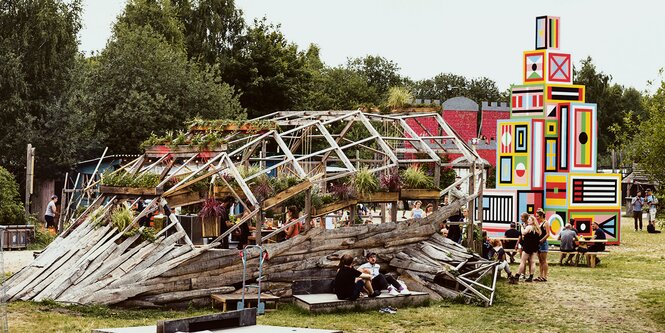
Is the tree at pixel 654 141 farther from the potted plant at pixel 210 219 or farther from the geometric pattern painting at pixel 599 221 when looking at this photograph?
the geometric pattern painting at pixel 599 221

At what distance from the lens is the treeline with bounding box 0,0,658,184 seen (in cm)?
3803

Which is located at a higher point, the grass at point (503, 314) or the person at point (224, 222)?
the person at point (224, 222)

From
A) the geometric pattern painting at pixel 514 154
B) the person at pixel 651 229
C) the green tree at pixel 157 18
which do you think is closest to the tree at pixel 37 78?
the green tree at pixel 157 18

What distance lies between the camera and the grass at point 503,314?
53.9ft

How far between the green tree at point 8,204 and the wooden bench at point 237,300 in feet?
45.0

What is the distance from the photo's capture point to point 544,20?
3562 cm

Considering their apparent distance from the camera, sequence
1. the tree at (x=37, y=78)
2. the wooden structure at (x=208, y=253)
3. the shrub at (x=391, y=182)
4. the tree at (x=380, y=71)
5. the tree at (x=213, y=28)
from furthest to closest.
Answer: the tree at (x=380, y=71), the tree at (x=213, y=28), the tree at (x=37, y=78), the shrub at (x=391, y=182), the wooden structure at (x=208, y=253)

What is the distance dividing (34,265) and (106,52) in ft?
84.5

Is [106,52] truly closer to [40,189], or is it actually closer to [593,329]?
[40,189]

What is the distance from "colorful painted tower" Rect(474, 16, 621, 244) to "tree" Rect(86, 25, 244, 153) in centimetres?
1387

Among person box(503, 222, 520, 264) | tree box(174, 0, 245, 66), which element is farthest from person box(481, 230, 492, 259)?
tree box(174, 0, 245, 66)

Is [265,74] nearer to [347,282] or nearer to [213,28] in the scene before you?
[213,28]

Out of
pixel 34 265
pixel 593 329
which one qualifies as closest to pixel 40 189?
pixel 34 265

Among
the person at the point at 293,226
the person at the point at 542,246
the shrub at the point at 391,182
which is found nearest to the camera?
the person at the point at 293,226
